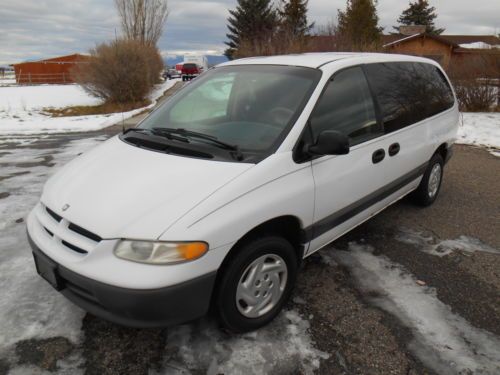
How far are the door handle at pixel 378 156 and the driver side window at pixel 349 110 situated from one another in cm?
13

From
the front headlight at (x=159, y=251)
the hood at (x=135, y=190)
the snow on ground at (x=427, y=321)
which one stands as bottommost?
the snow on ground at (x=427, y=321)

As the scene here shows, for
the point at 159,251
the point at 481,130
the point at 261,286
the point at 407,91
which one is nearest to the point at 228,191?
the point at 159,251

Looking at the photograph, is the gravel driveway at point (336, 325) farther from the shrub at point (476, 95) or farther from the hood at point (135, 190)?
the shrub at point (476, 95)

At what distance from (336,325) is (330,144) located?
1210 millimetres

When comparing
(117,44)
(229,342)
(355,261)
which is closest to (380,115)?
(355,261)

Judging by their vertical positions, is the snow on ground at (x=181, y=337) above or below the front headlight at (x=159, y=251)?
below

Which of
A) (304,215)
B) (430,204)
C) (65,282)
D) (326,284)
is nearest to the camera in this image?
(65,282)

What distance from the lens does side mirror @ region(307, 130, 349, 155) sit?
2496 mm

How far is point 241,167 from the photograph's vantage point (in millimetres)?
2363

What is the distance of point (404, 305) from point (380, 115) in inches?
61.2

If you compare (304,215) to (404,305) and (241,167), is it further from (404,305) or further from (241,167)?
(404,305)

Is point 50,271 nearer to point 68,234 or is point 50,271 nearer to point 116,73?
point 68,234

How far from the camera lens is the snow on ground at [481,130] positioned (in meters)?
8.80

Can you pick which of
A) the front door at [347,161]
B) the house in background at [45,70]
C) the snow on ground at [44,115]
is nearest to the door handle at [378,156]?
the front door at [347,161]
